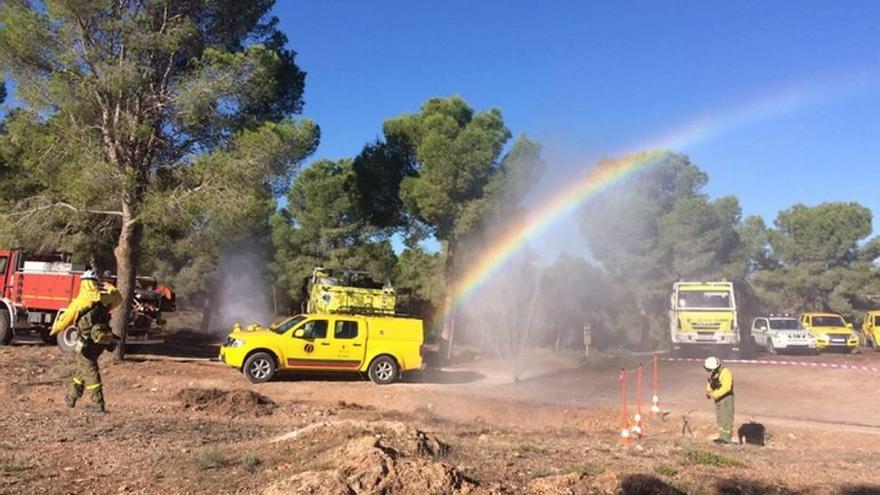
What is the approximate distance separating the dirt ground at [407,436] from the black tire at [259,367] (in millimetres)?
396

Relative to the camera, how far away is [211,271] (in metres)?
38.1

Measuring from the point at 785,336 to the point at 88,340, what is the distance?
26.6m

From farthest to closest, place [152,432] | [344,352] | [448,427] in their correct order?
[344,352]
[448,427]
[152,432]

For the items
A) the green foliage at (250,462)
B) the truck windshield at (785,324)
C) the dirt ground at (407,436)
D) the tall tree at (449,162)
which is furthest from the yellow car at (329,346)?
the truck windshield at (785,324)

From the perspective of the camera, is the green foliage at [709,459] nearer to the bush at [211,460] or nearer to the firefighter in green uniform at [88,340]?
the bush at [211,460]

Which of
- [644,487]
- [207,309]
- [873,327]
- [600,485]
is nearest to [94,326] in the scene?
[600,485]

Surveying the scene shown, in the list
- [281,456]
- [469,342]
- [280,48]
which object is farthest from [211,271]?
[281,456]

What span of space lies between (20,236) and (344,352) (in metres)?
8.52

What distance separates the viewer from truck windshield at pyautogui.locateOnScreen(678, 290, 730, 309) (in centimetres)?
2648

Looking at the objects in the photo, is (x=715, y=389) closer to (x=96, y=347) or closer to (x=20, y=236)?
(x=96, y=347)

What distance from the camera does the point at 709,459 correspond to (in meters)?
8.08

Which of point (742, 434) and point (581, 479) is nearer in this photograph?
point (581, 479)

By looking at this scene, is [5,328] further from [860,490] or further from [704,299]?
[704,299]

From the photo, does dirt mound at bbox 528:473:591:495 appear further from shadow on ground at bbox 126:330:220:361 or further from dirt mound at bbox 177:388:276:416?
shadow on ground at bbox 126:330:220:361
